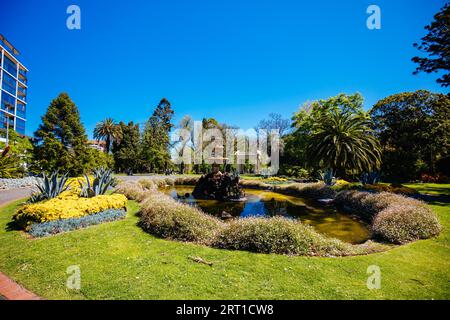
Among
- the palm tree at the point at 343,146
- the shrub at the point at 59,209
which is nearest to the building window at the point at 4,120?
the shrub at the point at 59,209

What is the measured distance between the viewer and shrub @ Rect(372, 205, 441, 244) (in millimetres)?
7402

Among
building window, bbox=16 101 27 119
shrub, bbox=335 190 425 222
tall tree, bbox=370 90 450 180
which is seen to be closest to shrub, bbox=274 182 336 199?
shrub, bbox=335 190 425 222

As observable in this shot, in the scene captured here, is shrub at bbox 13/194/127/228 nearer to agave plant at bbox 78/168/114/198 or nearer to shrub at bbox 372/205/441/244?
agave plant at bbox 78/168/114/198

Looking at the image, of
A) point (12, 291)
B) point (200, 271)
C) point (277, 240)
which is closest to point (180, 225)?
point (200, 271)

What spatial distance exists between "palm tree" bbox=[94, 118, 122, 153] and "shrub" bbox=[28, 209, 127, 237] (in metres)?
41.8

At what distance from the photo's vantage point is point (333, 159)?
16.3 m

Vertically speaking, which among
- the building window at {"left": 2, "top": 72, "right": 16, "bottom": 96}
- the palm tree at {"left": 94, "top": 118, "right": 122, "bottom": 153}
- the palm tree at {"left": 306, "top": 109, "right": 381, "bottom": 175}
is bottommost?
the palm tree at {"left": 306, "top": 109, "right": 381, "bottom": 175}

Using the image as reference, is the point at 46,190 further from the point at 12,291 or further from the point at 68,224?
the point at 12,291

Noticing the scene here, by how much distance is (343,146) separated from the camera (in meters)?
16.3

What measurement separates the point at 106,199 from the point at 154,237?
4076 mm

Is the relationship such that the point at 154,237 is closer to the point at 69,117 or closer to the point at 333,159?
the point at 333,159

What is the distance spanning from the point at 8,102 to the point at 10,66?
884cm

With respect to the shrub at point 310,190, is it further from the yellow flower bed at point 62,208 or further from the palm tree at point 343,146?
the yellow flower bed at point 62,208
